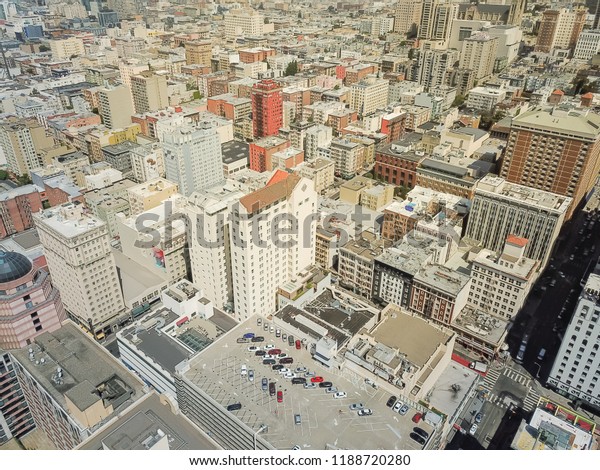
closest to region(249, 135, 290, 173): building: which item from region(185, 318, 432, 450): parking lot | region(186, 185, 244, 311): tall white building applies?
region(186, 185, 244, 311): tall white building

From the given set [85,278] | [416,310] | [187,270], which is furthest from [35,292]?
[416,310]

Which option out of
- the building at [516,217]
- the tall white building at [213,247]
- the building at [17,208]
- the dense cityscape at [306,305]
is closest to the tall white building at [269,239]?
the dense cityscape at [306,305]

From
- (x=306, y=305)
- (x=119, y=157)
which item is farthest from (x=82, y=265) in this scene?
(x=119, y=157)

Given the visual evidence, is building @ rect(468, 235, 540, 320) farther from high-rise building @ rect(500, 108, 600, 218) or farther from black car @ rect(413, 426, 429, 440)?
black car @ rect(413, 426, 429, 440)

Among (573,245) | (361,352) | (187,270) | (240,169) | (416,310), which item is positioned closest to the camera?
(361,352)

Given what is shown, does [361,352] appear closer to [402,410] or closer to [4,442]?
[402,410]

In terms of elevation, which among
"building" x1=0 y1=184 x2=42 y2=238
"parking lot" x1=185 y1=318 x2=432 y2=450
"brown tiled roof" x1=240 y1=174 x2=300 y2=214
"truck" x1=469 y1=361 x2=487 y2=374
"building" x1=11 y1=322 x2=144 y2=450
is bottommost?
"truck" x1=469 y1=361 x2=487 y2=374
